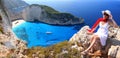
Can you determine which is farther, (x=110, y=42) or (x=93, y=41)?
(x=110, y=42)

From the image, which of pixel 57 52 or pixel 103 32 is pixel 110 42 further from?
pixel 57 52

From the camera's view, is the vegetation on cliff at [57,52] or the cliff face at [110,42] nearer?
the cliff face at [110,42]

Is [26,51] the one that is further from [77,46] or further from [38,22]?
[38,22]

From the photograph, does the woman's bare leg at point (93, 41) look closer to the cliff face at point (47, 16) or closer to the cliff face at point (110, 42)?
the cliff face at point (110, 42)

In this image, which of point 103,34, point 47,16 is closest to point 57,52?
point 103,34

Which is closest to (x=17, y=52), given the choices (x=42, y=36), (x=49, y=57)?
(x=49, y=57)

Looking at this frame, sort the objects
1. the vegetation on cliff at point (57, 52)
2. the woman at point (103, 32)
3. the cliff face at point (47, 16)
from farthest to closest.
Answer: the cliff face at point (47, 16)
the vegetation on cliff at point (57, 52)
the woman at point (103, 32)

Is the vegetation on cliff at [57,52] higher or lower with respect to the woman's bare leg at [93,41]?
lower

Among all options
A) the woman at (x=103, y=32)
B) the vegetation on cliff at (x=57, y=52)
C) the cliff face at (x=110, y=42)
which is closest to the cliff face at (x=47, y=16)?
the cliff face at (x=110, y=42)
